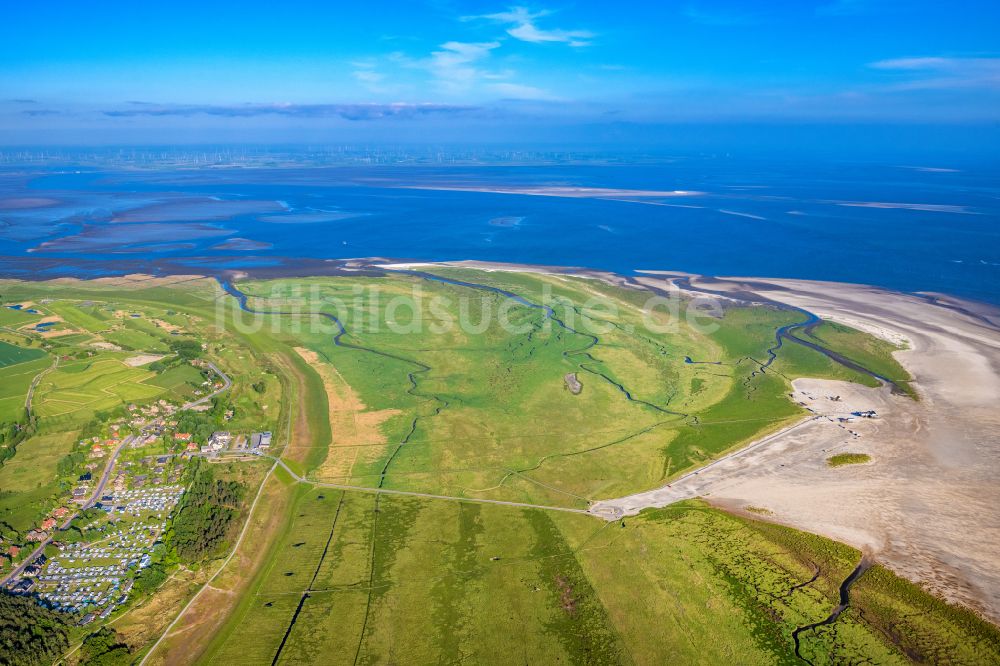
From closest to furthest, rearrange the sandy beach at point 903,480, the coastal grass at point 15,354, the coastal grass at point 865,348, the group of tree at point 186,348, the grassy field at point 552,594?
the grassy field at point 552,594 < the sandy beach at point 903,480 < the coastal grass at point 15,354 < the coastal grass at point 865,348 < the group of tree at point 186,348

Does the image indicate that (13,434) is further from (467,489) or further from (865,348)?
(865,348)

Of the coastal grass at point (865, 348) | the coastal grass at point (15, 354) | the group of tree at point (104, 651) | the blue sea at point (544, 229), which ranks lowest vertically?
the group of tree at point (104, 651)

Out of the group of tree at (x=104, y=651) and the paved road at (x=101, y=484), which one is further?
the paved road at (x=101, y=484)

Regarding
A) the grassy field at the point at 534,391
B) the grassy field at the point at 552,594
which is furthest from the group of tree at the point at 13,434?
the grassy field at the point at 552,594

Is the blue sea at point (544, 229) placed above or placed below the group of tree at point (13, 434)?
above

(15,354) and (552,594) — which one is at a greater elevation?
(15,354)

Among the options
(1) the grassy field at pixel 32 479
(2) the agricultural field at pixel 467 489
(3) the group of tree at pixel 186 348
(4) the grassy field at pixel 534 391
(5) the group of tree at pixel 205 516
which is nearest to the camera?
(2) the agricultural field at pixel 467 489

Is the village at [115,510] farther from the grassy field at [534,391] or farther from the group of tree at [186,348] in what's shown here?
the group of tree at [186,348]

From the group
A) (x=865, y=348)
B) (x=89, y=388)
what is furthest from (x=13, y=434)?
(x=865, y=348)
